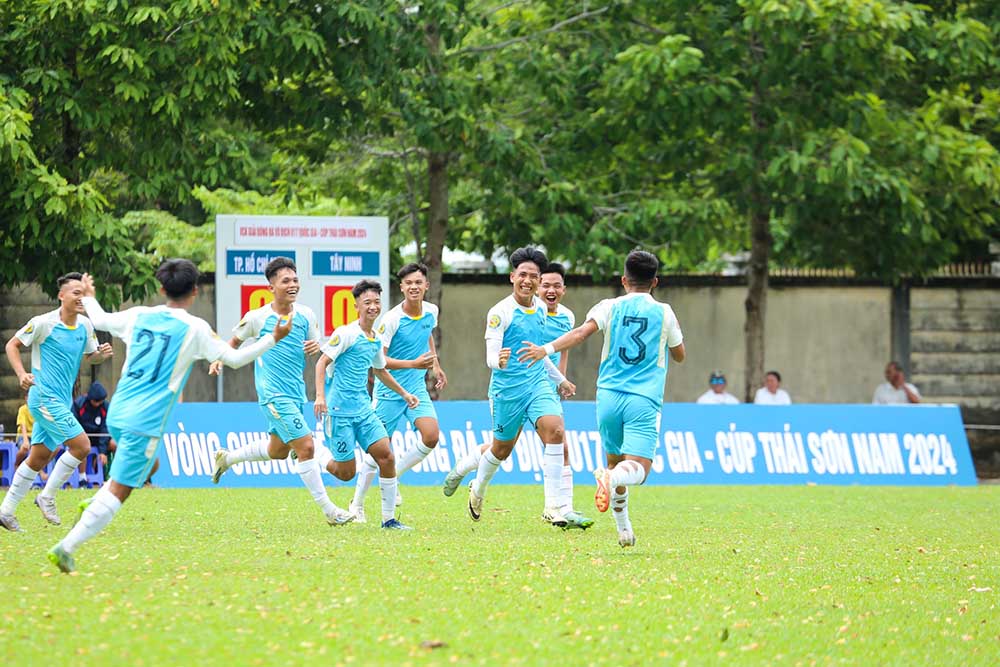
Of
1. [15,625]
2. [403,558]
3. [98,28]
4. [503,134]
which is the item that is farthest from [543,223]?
[15,625]

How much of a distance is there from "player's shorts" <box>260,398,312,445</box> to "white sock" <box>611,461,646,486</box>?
Answer: 10.4 feet

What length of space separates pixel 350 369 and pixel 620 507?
3094mm

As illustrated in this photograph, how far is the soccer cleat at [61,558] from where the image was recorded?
30.1ft

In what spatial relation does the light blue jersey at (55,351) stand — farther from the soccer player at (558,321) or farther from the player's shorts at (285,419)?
the soccer player at (558,321)

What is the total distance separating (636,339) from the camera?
36.9 ft

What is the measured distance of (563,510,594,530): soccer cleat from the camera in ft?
43.4

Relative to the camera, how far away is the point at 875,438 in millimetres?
22719

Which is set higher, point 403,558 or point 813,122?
point 813,122

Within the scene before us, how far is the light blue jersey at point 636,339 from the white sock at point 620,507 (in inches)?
27.6

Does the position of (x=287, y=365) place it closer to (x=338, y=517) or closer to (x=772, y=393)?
(x=338, y=517)

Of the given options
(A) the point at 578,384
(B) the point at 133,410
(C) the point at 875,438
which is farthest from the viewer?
(A) the point at 578,384

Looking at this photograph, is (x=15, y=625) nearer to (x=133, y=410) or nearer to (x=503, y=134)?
(x=133, y=410)

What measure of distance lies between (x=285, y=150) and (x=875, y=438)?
31.0 ft

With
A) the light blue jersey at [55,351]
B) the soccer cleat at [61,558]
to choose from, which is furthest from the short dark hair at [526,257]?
the soccer cleat at [61,558]
